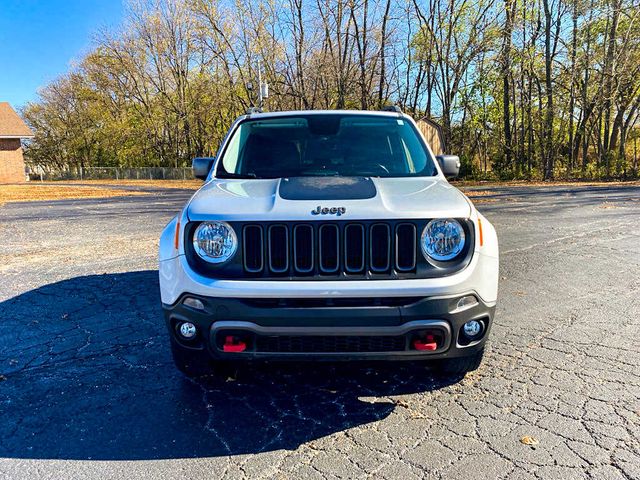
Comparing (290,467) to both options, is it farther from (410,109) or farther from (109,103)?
(109,103)

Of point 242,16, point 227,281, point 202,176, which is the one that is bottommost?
point 227,281

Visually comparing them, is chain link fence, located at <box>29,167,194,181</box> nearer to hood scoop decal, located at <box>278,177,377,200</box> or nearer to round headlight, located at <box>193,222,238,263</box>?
hood scoop decal, located at <box>278,177,377,200</box>

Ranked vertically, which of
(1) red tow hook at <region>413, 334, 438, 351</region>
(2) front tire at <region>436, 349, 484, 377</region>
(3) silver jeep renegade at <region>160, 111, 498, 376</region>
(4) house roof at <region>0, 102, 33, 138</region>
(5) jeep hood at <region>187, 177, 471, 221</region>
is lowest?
(2) front tire at <region>436, 349, 484, 377</region>

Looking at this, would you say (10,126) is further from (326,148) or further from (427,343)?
(427,343)

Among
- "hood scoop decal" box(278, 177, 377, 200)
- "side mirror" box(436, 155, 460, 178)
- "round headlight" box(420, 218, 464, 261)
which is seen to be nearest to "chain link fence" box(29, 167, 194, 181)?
"side mirror" box(436, 155, 460, 178)

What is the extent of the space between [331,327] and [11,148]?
4444 cm

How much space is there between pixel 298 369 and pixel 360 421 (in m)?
0.80

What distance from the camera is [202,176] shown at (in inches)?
161

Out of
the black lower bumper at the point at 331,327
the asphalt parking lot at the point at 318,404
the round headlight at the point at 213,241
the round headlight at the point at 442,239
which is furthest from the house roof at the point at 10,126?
the round headlight at the point at 442,239

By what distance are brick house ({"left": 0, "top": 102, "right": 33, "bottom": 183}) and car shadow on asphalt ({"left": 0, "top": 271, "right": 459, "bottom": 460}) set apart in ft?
134

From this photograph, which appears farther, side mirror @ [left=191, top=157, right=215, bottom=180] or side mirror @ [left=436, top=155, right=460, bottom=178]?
side mirror @ [left=191, top=157, right=215, bottom=180]

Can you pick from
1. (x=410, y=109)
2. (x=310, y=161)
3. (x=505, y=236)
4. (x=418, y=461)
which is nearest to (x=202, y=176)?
(x=310, y=161)

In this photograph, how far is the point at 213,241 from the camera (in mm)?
2617

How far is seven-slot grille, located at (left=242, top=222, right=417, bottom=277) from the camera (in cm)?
256
